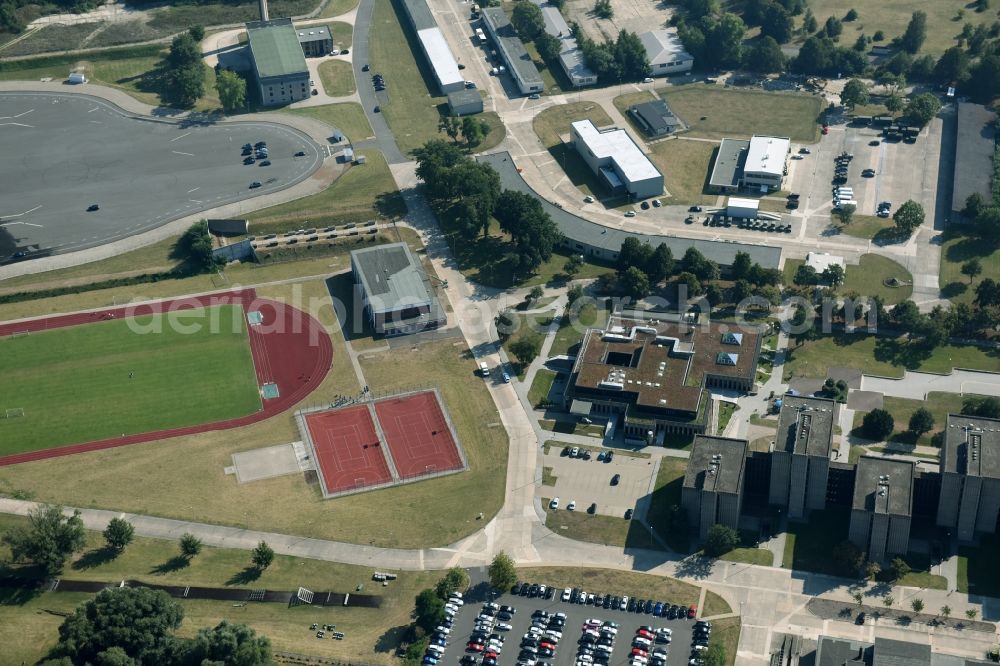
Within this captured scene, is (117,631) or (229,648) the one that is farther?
(117,631)

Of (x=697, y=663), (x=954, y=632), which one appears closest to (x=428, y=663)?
(x=697, y=663)

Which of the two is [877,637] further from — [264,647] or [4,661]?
[4,661]

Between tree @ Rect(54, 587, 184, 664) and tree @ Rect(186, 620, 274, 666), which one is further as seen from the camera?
tree @ Rect(54, 587, 184, 664)

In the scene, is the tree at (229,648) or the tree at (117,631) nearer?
the tree at (229,648)

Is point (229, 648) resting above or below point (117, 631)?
below
